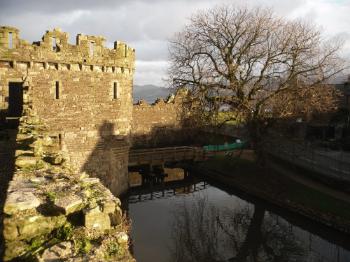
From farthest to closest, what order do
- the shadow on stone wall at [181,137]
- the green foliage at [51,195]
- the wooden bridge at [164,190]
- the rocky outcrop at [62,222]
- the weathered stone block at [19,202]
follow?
the shadow on stone wall at [181,137] → the wooden bridge at [164,190] → the green foliage at [51,195] → the weathered stone block at [19,202] → the rocky outcrop at [62,222]

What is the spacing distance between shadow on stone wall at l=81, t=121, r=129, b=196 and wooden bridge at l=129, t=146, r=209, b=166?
21.5ft

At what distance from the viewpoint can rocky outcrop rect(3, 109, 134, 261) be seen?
4.33 m

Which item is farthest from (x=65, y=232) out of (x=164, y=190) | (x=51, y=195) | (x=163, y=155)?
(x=163, y=155)

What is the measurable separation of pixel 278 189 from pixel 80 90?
13637mm

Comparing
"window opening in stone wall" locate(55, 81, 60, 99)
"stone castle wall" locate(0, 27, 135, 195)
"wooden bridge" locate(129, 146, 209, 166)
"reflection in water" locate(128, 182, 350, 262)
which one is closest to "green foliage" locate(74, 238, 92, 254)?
"stone castle wall" locate(0, 27, 135, 195)

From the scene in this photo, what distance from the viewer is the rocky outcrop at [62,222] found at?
433cm

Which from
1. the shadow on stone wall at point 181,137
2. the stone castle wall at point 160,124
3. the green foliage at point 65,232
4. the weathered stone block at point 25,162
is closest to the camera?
the green foliage at point 65,232

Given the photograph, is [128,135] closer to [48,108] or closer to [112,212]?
[48,108]

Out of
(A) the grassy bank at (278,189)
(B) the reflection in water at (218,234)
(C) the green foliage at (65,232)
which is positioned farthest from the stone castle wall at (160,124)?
(C) the green foliage at (65,232)

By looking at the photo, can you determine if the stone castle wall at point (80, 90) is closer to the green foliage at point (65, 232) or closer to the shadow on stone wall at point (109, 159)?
the shadow on stone wall at point (109, 159)

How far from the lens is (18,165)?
7223mm

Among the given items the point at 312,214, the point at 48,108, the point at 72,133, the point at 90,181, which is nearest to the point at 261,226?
the point at 312,214

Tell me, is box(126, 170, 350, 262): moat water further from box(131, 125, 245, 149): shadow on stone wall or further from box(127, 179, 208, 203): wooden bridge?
box(131, 125, 245, 149): shadow on stone wall

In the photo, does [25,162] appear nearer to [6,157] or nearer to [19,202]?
[19,202]
